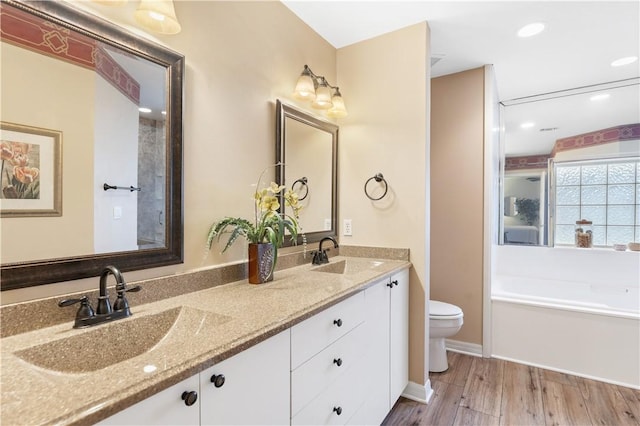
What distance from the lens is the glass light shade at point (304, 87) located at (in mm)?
1990

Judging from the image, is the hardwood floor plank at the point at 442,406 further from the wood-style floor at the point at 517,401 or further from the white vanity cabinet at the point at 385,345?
the white vanity cabinet at the point at 385,345

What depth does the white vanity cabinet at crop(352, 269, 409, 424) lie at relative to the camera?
5.39 ft

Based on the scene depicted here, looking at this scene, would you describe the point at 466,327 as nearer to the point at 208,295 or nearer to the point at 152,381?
the point at 208,295

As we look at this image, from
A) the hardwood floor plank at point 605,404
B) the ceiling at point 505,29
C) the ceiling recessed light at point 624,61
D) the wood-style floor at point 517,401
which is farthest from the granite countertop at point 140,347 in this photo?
the ceiling recessed light at point 624,61

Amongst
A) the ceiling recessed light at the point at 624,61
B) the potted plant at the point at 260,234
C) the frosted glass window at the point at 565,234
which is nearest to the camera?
the potted plant at the point at 260,234

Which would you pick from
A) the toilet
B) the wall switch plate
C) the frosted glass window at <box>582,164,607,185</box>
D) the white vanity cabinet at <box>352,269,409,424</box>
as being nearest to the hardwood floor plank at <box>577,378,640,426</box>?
the toilet

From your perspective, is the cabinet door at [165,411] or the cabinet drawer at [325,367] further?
the cabinet drawer at [325,367]

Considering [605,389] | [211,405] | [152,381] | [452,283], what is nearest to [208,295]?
[211,405]

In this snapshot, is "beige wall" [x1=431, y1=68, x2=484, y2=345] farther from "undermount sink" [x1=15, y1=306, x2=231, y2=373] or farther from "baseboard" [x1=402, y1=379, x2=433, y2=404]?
"undermount sink" [x1=15, y1=306, x2=231, y2=373]

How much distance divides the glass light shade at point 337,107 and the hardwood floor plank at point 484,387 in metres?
2.13

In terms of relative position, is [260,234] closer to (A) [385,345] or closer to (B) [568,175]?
(A) [385,345]

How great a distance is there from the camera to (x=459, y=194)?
9.73 feet

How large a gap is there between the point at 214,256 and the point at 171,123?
62cm

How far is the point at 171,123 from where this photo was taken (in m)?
1.32
